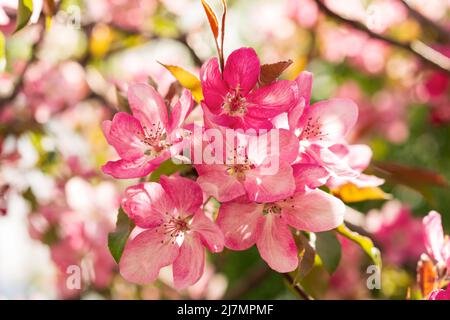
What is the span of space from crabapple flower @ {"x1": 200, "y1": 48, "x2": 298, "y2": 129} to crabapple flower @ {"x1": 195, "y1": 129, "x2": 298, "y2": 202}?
29mm

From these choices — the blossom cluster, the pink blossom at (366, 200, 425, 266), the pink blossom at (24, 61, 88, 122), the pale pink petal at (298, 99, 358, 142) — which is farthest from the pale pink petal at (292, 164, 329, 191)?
the pink blossom at (366, 200, 425, 266)

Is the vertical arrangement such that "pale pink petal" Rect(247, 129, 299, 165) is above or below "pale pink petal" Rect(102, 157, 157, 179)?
above

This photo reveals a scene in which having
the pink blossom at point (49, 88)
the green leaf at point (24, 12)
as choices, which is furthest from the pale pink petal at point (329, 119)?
the pink blossom at point (49, 88)

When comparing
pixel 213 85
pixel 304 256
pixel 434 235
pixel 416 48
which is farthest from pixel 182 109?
pixel 416 48

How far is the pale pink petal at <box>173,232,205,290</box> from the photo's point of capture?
896 mm

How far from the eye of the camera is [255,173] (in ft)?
2.90

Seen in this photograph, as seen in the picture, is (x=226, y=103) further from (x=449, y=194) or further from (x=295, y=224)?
(x=449, y=194)

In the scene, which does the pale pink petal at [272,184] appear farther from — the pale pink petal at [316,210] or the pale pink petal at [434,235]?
the pale pink petal at [434,235]

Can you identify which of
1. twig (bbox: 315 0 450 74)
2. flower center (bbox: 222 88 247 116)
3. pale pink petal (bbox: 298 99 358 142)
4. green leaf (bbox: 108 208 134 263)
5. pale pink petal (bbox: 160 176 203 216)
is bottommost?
green leaf (bbox: 108 208 134 263)

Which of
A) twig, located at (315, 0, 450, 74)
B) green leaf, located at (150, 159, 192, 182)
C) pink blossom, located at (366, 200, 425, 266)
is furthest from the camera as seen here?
pink blossom, located at (366, 200, 425, 266)

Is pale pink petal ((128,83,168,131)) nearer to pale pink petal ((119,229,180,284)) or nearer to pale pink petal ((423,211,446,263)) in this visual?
pale pink petal ((119,229,180,284))

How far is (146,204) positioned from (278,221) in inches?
7.4

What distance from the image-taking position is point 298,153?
0.86 m

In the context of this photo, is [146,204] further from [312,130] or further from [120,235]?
[312,130]
